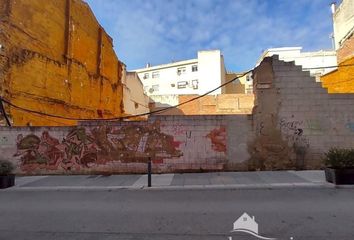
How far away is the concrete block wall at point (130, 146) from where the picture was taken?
44.1 feet

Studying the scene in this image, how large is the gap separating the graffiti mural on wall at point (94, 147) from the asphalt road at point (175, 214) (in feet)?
11.6

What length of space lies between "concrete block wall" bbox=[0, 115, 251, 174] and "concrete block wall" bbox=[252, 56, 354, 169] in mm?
922

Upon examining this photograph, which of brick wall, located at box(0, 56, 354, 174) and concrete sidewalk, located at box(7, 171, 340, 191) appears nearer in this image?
concrete sidewalk, located at box(7, 171, 340, 191)

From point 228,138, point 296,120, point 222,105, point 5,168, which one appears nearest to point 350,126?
point 296,120

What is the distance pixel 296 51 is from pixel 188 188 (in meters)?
49.4

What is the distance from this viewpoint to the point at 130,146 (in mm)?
13656

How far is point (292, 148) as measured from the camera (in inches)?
522

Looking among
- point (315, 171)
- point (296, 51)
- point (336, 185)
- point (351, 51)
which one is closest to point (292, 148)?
point (315, 171)

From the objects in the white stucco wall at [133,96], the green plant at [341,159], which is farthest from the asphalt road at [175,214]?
the white stucco wall at [133,96]

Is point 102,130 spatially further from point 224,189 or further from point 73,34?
point 73,34

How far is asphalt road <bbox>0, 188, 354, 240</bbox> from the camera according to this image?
5.84m

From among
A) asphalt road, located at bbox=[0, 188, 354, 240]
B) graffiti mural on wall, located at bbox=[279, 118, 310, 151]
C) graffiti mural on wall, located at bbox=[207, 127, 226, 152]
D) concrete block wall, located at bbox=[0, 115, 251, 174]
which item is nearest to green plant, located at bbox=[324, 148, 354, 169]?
asphalt road, located at bbox=[0, 188, 354, 240]

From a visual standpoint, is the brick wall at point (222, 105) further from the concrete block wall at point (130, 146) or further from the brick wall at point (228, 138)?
the concrete block wall at point (130, 146)

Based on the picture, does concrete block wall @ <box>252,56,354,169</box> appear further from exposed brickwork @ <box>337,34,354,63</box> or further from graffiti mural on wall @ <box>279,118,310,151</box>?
exposed brickwork @ <box>337,34,354,63</box>
